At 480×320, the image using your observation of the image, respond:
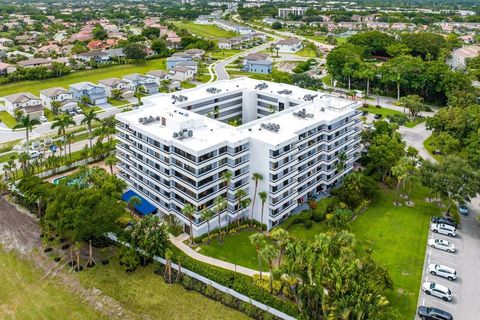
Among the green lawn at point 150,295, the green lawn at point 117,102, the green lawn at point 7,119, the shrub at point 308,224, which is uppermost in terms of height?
the green lawn at point 117,102

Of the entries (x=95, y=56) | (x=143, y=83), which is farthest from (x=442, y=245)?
(x=95, y=56)

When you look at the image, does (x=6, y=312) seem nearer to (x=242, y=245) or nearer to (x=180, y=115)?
(x=242, y=245)

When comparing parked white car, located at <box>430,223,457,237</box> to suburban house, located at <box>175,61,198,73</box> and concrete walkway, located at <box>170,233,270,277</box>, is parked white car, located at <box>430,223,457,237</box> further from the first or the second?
suburban house, located at <box>175,61,198,73</box>

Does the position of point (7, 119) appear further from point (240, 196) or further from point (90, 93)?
point (240, 196)

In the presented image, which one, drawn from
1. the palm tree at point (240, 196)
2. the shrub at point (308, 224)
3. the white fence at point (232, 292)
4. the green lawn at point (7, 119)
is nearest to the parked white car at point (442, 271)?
the shrub at point (308, 224)

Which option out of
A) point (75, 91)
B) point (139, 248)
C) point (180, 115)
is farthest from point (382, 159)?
point (75, 91)

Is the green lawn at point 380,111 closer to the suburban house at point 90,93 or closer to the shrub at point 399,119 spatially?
the shrub at point 399,119
